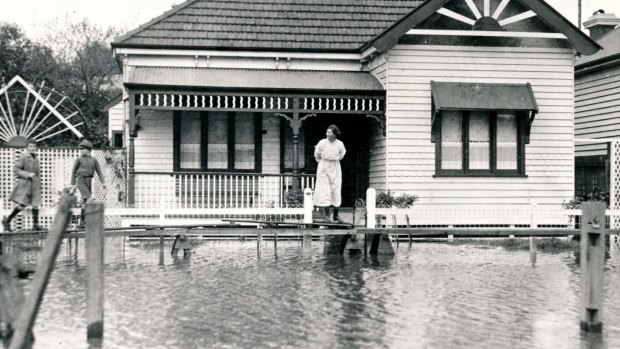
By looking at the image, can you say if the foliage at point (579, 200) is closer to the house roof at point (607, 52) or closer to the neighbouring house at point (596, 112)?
the neighbouring house at point (596, 112)

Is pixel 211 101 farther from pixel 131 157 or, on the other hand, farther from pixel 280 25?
pixel 280 25

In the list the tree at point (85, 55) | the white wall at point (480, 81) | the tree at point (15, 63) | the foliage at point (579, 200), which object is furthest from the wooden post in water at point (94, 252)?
the tree at point (85, 55)

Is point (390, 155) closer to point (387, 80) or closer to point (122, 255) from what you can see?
point (387, 80)

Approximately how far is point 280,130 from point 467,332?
15.6 metres

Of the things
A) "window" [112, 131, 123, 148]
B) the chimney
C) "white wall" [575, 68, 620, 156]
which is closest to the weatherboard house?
"white wall" [575, 68, 620, 156]

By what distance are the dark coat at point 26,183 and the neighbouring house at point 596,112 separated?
15.0m

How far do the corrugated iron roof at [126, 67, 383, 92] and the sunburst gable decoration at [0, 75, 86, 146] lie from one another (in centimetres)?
310

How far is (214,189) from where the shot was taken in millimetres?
21828

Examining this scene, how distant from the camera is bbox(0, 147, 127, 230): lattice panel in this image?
21.0 meters

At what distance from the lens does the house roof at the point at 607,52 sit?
26.6 meters

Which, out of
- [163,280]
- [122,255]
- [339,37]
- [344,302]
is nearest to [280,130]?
[339,37]

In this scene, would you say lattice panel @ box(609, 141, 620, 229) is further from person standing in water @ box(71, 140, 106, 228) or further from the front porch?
person standing in water @ box(71, 140, 106, 228)

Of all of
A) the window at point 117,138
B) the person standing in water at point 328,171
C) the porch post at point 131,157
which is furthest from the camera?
the window at point 117,138

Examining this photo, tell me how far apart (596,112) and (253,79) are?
11.4 m
